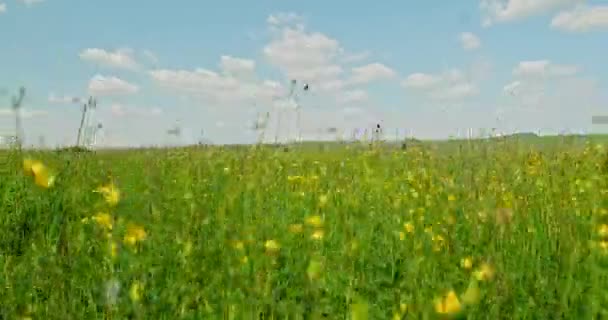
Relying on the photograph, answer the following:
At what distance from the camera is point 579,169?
609cm

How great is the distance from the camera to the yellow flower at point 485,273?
255cm

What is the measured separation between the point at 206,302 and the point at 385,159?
5297 mm

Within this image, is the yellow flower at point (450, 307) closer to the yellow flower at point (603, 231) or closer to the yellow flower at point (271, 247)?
the yellow flower at point (271, 247)

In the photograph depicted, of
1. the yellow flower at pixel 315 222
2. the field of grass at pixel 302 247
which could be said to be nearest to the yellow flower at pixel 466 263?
the field of grass at pixel 302 247

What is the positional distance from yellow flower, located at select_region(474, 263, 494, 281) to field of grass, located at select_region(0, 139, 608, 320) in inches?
0.4

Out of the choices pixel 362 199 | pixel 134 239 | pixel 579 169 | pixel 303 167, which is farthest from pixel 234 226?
pixel 579 169

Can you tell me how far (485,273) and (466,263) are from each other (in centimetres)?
27

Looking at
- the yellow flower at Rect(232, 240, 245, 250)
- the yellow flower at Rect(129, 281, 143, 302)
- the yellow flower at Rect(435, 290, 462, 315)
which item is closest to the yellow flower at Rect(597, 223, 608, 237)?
the yellow flower at Rect(232, 240, 245, 250)

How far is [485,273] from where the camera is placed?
2.61 m

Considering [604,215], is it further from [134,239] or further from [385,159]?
[385,159]

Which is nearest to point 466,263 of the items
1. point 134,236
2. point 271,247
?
point 271,247

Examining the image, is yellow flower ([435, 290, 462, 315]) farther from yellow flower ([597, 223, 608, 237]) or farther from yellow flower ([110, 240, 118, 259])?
yellow flower ([597, 223, 608, 237])

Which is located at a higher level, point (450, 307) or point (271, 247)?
point (450, 307)

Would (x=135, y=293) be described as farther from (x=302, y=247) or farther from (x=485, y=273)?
(x=485, y=273)
